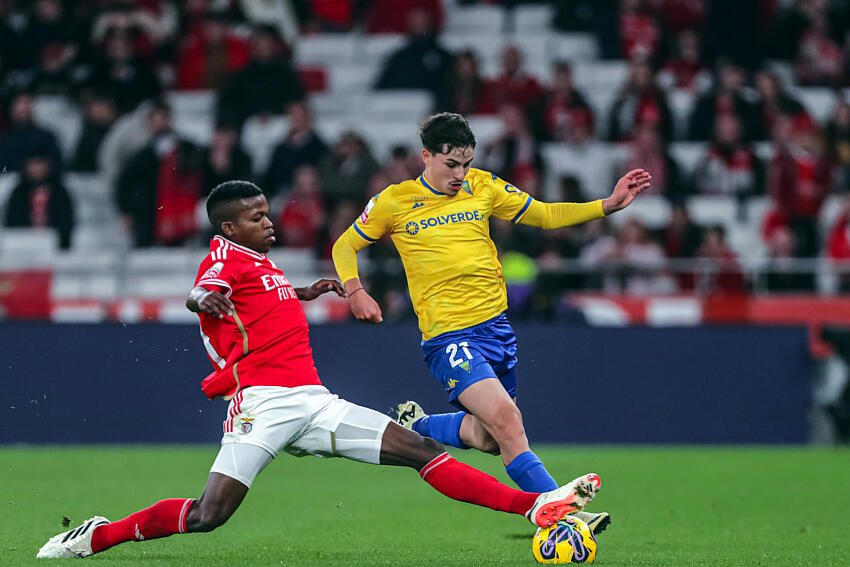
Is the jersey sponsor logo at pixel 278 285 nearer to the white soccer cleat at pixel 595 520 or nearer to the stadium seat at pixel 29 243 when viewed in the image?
the white soccer cleat at pixel 595 520

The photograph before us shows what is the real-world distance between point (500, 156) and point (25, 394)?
593 cm

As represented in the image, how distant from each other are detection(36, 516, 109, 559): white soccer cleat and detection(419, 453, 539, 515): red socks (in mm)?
1546

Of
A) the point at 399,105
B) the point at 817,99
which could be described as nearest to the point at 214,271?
the point at 399,105

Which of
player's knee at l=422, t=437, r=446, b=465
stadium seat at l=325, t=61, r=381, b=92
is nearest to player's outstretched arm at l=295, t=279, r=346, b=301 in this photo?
player's knee at l=422, t=437, r=446, b=465

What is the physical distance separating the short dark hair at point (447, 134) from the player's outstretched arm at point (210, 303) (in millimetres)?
1762

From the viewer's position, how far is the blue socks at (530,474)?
6613 mm

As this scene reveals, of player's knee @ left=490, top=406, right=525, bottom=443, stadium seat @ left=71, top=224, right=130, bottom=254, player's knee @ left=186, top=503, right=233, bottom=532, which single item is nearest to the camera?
player's knee @ left=186, top=503, right=233, bottom=532

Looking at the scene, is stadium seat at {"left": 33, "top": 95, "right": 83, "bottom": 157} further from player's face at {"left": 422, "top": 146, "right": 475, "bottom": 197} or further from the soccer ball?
the soccer ball

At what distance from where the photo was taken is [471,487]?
20.4 ft

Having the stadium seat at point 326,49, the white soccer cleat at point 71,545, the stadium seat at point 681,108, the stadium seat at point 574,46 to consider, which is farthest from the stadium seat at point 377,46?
the white soccer cleat at point 71,545

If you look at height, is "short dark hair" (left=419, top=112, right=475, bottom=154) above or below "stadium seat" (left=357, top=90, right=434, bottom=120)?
above

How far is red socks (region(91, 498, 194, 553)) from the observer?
5977mm

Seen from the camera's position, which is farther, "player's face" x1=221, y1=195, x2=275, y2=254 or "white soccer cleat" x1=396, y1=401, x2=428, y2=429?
"white soccer cleat" x1=396, y1=401, x2=428, y2=429

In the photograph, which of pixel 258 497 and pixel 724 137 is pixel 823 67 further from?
pixel 258 497
